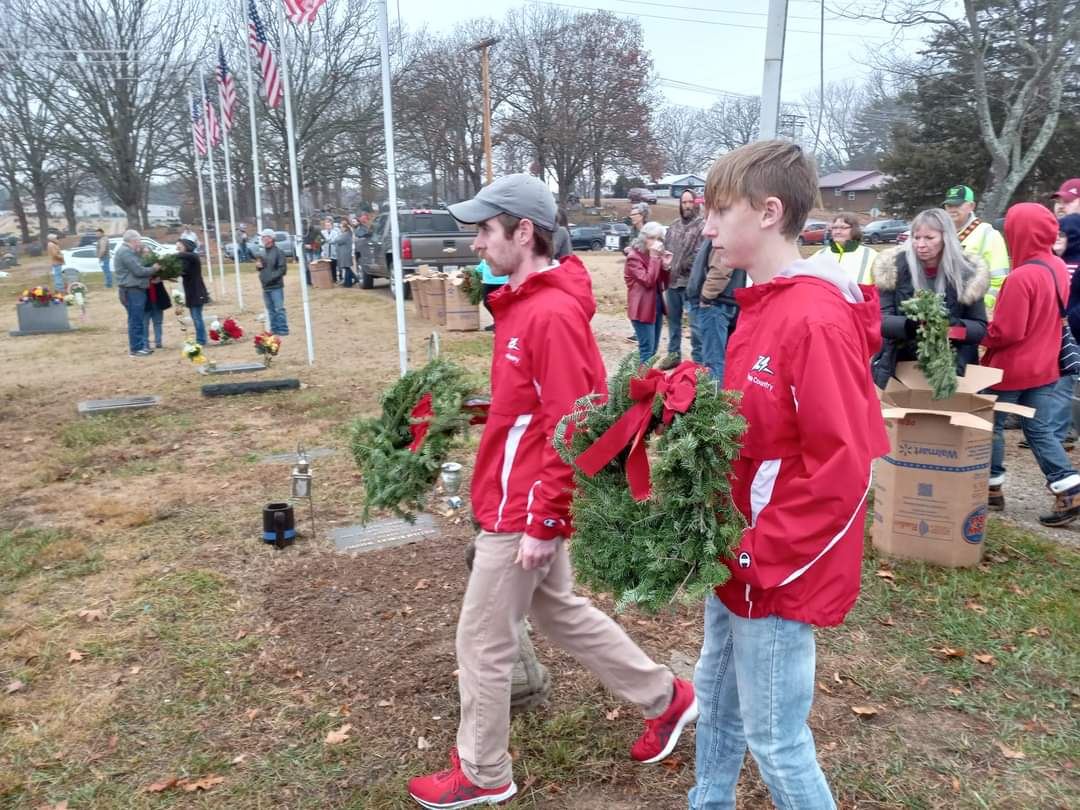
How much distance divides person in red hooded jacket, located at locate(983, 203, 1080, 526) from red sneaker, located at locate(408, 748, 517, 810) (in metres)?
3.89

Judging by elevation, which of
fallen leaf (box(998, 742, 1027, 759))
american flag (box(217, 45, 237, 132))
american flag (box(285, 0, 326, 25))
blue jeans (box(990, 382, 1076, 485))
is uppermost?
american flag (box(217, 45, 237, 132))

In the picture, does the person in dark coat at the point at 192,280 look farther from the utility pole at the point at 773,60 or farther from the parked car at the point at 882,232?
the parked car at the point at 882,232

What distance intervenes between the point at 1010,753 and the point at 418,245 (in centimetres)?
1669

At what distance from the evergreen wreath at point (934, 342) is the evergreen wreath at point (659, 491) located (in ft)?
10.1

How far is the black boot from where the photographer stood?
5.04 m

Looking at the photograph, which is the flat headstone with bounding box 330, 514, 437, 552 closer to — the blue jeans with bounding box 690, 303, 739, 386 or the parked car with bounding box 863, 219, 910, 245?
the blue jeans with bounding box 690, 303, 739, 386

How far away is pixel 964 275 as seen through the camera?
493 cm

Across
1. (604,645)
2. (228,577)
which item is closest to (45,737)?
(228,577)

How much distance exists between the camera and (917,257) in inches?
198

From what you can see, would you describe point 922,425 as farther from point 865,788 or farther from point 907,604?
point 865,788

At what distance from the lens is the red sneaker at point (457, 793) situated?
110 inches

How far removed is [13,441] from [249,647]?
5691mm

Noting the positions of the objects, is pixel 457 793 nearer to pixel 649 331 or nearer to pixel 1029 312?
pixel 1029 312

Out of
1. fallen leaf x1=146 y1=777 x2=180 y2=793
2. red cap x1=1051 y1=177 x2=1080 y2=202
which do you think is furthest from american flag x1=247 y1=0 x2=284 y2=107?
fallen leaf x1=146 y1=777 x2=180 y2=793
